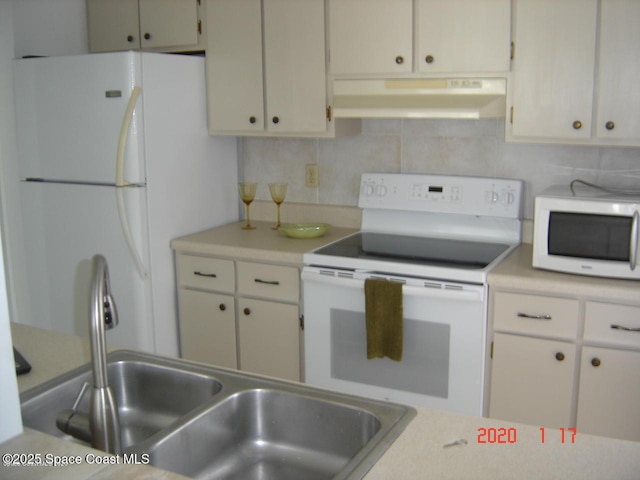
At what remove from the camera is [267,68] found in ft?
10.8

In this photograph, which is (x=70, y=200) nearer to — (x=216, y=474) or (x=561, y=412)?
(x=216, y=474)

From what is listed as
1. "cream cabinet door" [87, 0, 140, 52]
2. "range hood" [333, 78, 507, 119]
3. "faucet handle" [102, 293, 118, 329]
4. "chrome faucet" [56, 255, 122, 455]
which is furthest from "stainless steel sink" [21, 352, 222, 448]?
"cream cabinet door" [87, 0, 140, 52]

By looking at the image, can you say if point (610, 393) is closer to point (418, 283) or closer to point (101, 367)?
point (418, 283)

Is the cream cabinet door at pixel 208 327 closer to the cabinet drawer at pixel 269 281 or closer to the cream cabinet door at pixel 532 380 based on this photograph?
the cabinet drawer at pixel 269 281

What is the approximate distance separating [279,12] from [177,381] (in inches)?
79.1

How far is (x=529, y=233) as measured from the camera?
315 cm

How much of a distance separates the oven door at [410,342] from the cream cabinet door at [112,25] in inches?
62.9

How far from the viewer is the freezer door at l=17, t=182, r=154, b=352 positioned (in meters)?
3.23

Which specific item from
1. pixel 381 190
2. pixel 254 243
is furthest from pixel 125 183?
pixel 381 190

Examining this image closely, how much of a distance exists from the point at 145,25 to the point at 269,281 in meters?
1.48

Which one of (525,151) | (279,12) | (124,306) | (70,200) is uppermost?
(279,12)

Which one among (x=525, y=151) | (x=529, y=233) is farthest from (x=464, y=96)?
(x=529, y=233)

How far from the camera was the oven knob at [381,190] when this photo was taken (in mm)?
3367

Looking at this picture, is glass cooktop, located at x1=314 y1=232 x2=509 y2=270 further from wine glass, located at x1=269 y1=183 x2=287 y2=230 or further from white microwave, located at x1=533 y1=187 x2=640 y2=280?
wine glass, located at x1=269 y1=183 x2=287 y2=230
